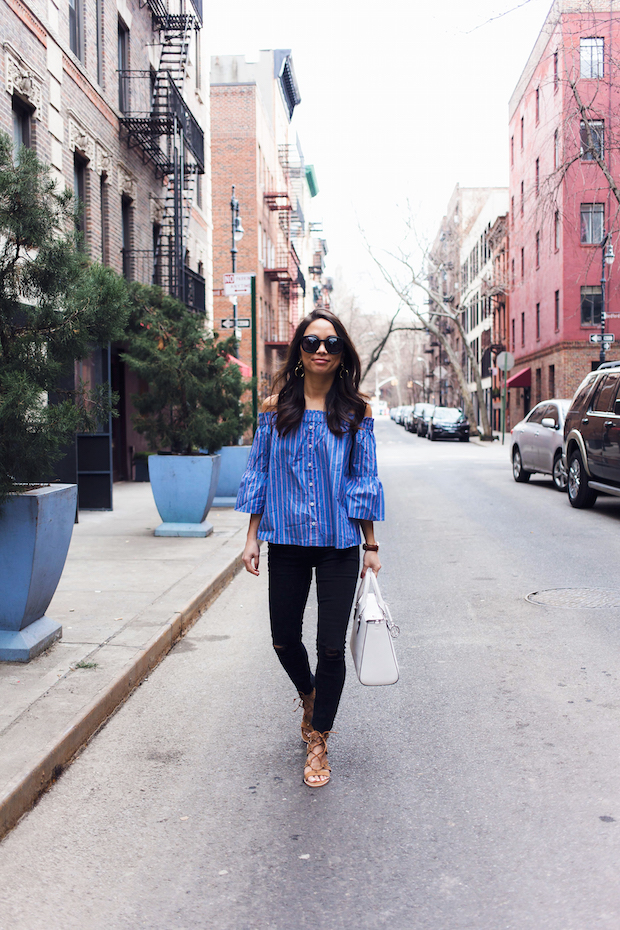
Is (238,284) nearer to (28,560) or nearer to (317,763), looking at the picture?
(28,560)

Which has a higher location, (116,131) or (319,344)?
(116,131)

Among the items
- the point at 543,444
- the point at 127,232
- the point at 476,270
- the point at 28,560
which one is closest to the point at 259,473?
the point at 28,560

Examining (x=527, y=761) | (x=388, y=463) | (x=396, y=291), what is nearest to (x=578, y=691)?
(x=527, y=761)

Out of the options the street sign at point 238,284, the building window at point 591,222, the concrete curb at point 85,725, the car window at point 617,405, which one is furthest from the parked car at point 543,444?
the building window at point 591,222

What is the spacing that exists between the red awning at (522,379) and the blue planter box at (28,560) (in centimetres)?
4132

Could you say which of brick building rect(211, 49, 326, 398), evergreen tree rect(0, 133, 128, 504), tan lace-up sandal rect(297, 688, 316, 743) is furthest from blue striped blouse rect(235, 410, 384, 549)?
brick building rect(211, 49, 326, 398)

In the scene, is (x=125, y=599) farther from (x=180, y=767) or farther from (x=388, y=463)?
(x=388, y=463)

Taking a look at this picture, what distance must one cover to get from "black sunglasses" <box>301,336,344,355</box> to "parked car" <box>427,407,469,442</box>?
38.2 meters

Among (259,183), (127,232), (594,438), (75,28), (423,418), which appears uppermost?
(259,183)

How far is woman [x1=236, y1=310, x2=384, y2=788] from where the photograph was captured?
3633 mm

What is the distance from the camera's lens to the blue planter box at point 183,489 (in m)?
10.2

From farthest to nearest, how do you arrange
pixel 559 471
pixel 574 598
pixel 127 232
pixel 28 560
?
pixel 127 232, pixel 559 471, pixel 574 598, pixel 28 560

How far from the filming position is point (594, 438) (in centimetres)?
1211

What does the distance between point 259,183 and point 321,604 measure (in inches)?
1481
